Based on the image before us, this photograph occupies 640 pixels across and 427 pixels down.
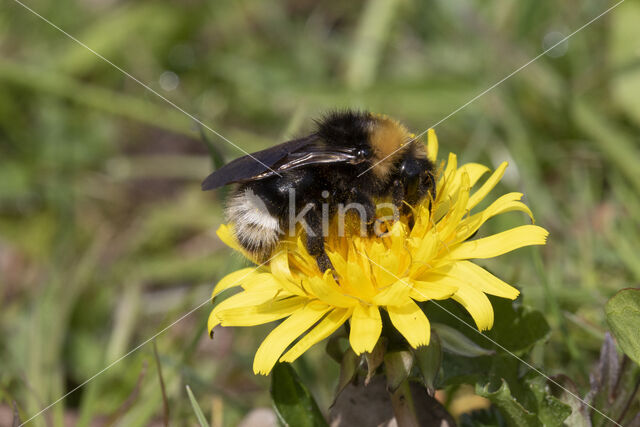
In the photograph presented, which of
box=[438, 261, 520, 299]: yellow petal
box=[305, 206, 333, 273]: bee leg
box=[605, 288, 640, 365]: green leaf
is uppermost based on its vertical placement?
box=[305, 206, 333, 273]: bee leg

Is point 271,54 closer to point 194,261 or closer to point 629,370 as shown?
point 194,261

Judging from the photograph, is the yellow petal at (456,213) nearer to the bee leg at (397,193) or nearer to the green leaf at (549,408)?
the bee leg at (397,193)

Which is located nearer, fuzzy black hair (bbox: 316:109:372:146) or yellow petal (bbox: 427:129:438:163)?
fuzzy black hair (bbox: 316:109:372:146)

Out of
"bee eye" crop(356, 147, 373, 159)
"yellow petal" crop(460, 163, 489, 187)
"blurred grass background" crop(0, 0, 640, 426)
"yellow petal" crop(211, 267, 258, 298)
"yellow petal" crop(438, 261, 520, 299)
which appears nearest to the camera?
"yellow petal" crop(438, 261, 520, 299)

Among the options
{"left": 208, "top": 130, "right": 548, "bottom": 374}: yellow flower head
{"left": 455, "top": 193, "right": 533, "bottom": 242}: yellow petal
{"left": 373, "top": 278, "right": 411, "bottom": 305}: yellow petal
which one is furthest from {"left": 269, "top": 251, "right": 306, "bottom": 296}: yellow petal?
{"left": 455, "top": 193, "right": 533, "bottom": 242}: yellow petal

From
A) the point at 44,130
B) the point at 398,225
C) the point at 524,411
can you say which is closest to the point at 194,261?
the point at 44,130

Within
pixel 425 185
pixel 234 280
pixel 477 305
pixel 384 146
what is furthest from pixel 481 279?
pixel 234 280

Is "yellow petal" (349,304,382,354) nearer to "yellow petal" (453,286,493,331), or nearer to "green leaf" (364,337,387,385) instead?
"green leaf" (364,337,387,385)
